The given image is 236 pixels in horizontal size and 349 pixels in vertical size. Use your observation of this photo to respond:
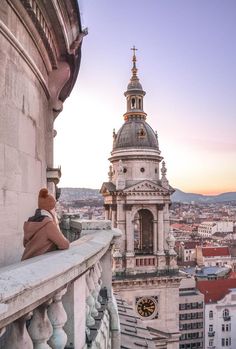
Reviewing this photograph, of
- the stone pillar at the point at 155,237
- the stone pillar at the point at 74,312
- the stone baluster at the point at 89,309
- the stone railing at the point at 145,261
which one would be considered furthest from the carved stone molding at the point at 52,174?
the stone pillar at the point at 155,237

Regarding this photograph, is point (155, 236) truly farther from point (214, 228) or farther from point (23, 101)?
point (214, 228)

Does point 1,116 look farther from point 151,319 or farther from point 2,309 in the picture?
point 151,319

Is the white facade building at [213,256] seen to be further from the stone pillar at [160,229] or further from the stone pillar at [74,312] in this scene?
the stone pillar at [74,312]

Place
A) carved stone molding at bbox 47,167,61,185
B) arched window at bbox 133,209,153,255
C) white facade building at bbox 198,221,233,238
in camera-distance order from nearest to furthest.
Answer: carved stone molding at bbox 47,167,61,185 → arched window at bbox 133,209,153,255 → white facade building at bbox 198,221,233,238

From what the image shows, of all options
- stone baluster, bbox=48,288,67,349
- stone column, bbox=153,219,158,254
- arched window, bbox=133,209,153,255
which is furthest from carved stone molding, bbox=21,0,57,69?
arched window, bbox=133,209,153,255

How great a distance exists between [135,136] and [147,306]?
8995 millimetres

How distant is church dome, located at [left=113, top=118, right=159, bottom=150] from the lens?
84.0ft

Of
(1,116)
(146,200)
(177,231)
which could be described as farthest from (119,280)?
(177,231)

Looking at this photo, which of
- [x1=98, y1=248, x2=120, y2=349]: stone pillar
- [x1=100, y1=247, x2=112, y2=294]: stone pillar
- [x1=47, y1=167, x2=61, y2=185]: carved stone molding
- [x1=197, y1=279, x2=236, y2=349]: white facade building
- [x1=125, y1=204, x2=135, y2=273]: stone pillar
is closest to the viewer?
[x1=98, y1=248, x2=120, y2=349]: stone pillar

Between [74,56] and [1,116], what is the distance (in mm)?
2164

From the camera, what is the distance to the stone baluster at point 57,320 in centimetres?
235

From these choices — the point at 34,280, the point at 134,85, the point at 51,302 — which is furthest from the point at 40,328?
the point at 134,85

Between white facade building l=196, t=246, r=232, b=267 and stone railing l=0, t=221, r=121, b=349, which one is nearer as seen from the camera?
stone railing l=0, t=221, r=121, b=349

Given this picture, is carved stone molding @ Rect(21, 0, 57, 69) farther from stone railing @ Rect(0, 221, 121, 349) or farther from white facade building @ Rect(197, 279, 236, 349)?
white facade building @ Rect(197, 279, 236, 349)
